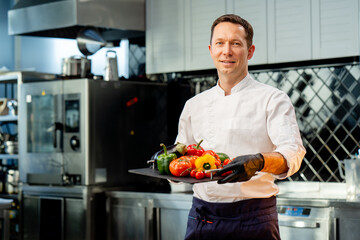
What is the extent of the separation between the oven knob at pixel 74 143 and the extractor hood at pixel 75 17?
789 mm

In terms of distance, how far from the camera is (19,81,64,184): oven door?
14.0 ft

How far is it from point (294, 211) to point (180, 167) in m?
1.67

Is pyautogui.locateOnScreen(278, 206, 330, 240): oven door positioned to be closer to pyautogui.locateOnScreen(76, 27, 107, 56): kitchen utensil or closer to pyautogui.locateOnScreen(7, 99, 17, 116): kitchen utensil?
pyautogui.locateOnScreen(76, 27, 107, 56): kitchen utensil

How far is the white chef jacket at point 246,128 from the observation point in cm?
184

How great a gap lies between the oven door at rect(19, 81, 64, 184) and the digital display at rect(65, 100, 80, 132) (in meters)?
0.05

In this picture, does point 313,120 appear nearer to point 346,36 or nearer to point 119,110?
point 346,36

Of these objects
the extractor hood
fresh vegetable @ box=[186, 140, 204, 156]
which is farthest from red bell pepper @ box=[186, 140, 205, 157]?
the extractor hood

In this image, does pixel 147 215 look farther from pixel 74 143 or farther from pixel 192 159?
pixel 192 159

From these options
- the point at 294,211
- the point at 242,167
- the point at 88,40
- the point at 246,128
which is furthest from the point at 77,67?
the point at 242,167

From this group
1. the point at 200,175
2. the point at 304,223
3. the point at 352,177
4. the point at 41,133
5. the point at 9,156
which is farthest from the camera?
the point at 9,156

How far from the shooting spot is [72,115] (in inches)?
166

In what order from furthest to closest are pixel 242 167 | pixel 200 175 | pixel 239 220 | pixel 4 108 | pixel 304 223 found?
1. pixel 4 108
2. pixel 304 223
3. pixel 239 220
4. pixel 200 175
5. pixel 242 167

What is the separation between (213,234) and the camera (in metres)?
1.93

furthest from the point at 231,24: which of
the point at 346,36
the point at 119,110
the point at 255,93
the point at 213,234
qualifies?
the point at 119,110
